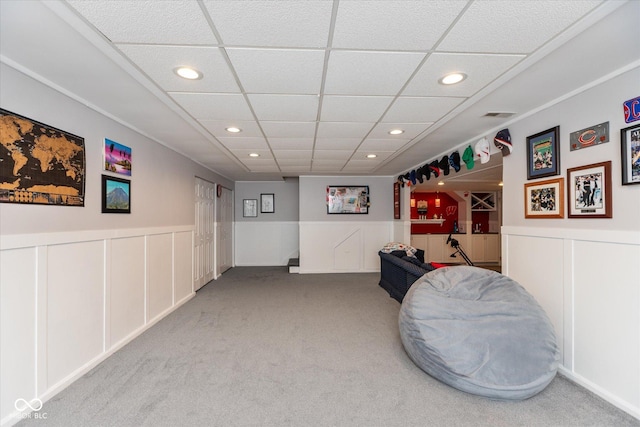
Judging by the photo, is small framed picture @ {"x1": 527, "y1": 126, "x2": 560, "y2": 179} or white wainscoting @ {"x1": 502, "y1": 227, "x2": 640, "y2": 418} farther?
small framed picture @ {"x1": 527, "y1": 126, "x2": 560, "y2": 179}

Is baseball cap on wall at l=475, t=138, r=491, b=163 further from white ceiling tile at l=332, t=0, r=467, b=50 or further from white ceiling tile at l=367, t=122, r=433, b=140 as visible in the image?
white ceiling tile at l=332, t=0, r=467, b=50

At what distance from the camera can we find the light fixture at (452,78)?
2164 millimetres

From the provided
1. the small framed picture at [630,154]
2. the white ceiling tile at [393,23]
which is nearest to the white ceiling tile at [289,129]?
the white ceiling tile at [393,23]

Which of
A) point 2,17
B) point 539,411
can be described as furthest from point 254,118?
point 539,411

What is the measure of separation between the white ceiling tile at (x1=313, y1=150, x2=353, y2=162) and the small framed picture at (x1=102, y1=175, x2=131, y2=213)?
8.48ft

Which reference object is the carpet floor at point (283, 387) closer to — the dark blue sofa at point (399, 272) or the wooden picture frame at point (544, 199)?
the dark blue sofa at point (399, 272)

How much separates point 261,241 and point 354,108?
6.04 metres

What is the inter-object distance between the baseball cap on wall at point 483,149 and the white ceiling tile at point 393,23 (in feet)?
6.97

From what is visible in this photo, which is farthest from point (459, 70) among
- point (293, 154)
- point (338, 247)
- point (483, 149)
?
point (338, 247)

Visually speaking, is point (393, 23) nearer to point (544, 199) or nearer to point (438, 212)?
point (544, 199)

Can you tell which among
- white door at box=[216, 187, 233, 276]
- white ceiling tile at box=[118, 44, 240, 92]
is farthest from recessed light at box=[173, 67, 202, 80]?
white door at box=[216, 187, 233, 276]

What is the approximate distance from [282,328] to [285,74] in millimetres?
2813

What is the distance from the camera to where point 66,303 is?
2.38m

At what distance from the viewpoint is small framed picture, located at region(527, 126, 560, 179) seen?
2.58 meters
